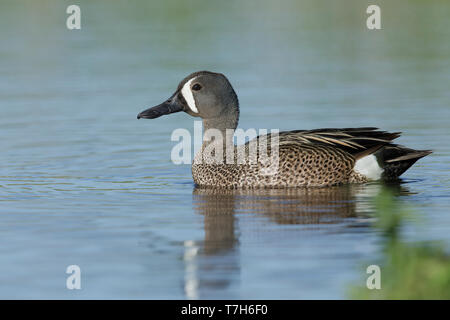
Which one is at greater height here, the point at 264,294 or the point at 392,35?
the point at 392,35

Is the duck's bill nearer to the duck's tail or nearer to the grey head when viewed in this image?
the grey head

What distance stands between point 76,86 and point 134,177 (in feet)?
23.8

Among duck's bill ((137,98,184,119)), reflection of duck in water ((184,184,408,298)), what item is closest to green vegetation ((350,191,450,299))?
reflection of duck in water ((184,184,408,298))

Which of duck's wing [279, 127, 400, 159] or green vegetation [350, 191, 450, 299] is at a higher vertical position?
duck's wing [279, 127, 400, 159]

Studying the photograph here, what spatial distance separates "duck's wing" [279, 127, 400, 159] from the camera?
10.9m

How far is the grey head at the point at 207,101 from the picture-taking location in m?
11.5

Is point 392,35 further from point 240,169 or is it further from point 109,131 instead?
point 240,169

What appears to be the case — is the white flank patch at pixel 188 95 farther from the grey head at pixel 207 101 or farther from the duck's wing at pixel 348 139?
the duck's wing at pixel 348 139

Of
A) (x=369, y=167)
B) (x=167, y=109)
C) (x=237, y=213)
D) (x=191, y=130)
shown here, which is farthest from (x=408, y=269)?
(x=191, y=130)

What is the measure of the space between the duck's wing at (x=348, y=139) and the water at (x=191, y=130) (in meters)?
0.39

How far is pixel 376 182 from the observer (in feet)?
36.1

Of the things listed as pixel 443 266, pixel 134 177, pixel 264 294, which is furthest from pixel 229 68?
pixel 443 266

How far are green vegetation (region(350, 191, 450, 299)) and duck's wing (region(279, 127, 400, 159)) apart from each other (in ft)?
17.2

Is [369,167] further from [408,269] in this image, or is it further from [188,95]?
[408,269]
